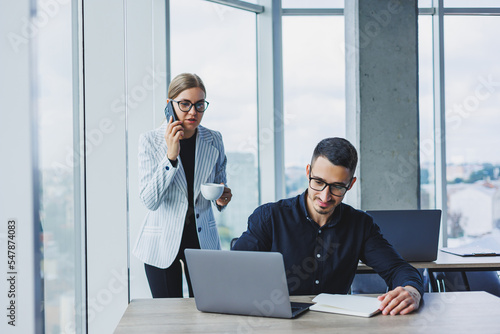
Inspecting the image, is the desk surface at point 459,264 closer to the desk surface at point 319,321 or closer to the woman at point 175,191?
the desk surface at point 319,321

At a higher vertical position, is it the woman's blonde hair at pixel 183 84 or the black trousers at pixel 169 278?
the woman's blonde hair at pixel 183 84

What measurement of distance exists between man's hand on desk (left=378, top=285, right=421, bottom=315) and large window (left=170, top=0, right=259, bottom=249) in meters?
2.74

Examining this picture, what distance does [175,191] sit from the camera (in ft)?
7.72

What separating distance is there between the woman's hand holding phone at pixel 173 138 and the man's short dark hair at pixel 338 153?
67cm

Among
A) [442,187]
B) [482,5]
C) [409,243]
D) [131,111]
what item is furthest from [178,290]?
[482,5]

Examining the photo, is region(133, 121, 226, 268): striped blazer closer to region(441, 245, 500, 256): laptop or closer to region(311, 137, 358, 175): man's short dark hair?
region(311, 137, 358, 175): man's short dark hair

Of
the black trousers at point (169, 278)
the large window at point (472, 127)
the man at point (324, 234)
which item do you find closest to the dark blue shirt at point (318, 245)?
the man at point (324, 234)

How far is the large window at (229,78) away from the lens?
4.02m

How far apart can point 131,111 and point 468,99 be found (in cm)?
326

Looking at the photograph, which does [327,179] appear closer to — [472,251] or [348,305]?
[348,305]

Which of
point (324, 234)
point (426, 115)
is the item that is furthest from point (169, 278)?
point (426, 115)

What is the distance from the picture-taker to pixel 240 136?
4.40 meters

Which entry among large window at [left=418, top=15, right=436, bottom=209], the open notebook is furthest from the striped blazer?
large window at [left=418, top=15, right=436, bottom=209]

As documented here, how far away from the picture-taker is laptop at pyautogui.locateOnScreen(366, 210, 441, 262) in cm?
248
